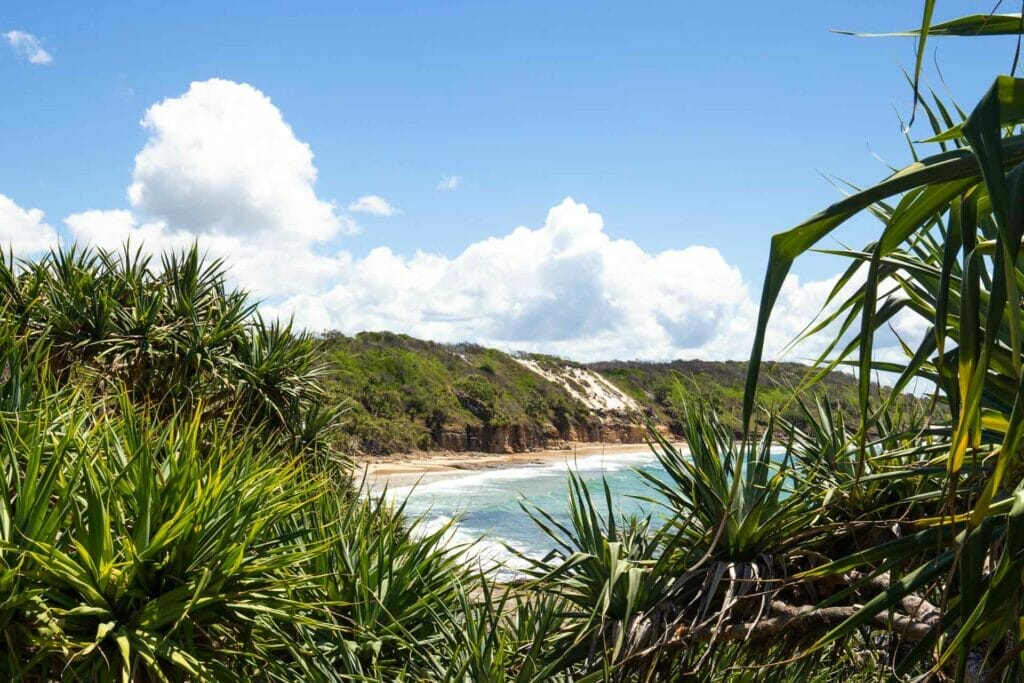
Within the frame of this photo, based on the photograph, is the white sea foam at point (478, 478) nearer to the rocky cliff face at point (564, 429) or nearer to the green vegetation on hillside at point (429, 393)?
the rocky cliff face at point (564, 429)

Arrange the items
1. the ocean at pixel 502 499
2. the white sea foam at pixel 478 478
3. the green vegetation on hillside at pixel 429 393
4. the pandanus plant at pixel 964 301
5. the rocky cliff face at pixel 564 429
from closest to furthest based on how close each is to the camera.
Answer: the pandanus plant at pixel 964 301 → the ocean at pixel 502 499 → the white sea foam at pixel 478 478 → the green vegetation on hillside at pixel 429 393 → the rocky cliff face at pixel 564 429

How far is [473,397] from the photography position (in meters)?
43.1

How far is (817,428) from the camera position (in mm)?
4934

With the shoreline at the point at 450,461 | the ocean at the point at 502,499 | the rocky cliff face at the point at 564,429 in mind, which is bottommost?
the ocean at the point at 502,499

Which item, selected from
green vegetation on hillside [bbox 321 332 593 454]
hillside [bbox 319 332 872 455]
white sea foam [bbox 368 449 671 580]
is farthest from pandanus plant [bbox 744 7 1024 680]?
green vegetation on hillside [bbox 321 332 593 454]

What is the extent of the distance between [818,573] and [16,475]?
405 cm

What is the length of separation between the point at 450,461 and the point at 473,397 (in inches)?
279

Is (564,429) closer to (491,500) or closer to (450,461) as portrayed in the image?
(450,461)

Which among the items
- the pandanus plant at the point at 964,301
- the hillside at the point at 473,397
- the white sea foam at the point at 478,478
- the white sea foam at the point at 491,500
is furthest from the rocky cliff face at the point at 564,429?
the pandanus plant at the point at 964,301

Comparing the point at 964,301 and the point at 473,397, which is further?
the point at 473,397

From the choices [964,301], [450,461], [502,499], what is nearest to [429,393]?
[450,461]

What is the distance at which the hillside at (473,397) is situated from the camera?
123ft

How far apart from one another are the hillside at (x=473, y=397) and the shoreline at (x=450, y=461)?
0.56 metres

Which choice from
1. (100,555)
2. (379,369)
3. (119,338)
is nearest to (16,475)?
(100,555)
